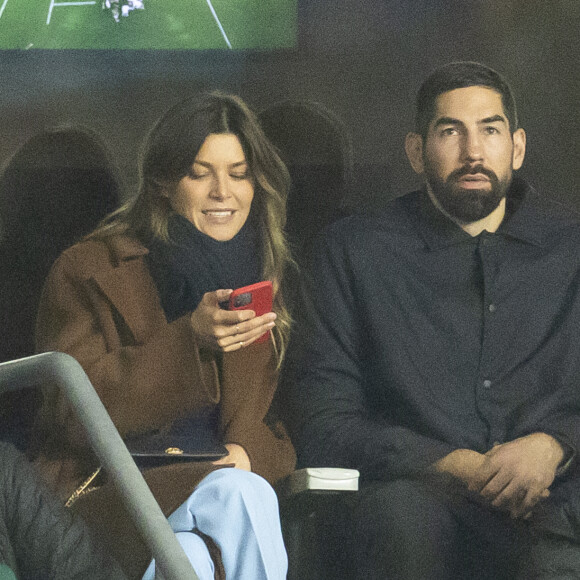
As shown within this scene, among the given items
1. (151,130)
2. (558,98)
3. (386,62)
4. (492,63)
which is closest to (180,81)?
(151,130)

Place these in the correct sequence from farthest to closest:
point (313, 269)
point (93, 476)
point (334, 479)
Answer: point (313, 269)
point (93, 476)
point (334, 479)

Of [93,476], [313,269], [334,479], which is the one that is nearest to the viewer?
[334,479]

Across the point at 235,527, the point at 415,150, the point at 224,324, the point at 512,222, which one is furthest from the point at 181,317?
the point at 512,222

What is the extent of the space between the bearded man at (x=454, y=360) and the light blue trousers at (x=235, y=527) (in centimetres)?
19

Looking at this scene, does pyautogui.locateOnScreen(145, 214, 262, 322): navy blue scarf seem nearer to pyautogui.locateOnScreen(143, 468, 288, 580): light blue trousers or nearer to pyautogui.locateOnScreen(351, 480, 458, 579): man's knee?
pyautogui.locateOnScreen(143, 468, 288, 580): light blue trousers

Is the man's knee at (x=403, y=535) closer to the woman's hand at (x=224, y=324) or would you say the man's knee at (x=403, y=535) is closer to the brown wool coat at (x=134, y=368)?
the brown wool coat at (x=134, y=368)

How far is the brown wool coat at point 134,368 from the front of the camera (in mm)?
2158

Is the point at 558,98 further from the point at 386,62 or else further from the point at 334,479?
the point at 334,479

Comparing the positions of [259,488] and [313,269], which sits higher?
[313,269]

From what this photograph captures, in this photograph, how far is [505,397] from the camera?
2.21 m

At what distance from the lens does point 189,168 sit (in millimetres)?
2268

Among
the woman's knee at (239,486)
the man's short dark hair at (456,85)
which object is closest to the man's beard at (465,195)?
the man's short dark hair at (456,85)

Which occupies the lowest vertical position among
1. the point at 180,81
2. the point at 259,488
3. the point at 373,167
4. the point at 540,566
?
the point at 540,566

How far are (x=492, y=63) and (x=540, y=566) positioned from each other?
3.51 ft
